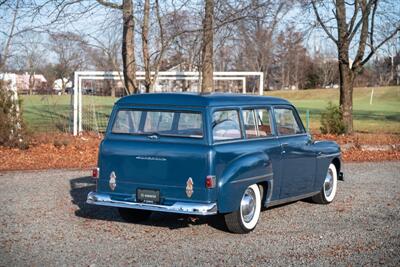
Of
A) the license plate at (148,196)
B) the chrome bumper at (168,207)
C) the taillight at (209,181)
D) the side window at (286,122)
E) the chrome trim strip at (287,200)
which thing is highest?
the side window at (286,122)

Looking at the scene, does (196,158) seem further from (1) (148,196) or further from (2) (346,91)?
(2) (346,91)

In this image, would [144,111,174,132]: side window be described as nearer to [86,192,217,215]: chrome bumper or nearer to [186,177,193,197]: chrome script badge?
[186,177,193,197]: chrome script badge

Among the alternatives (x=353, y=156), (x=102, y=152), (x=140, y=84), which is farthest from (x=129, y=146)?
(x=140, y=84)

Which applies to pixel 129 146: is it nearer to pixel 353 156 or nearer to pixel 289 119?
pixel 289 119

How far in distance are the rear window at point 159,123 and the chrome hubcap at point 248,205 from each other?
982mm

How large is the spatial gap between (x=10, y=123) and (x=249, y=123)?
9.61 meters

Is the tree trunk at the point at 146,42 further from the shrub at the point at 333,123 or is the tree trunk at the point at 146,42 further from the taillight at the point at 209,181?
the taillight at the point at 209,181

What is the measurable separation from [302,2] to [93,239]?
53.0 ft

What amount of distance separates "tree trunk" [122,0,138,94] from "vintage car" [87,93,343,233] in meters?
10.6

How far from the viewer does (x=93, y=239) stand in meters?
7.95

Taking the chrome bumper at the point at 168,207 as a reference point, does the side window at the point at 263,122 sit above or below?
above

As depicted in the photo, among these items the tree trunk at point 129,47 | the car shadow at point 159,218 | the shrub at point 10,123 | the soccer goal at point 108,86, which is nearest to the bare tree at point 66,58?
the soccer goal at point 108,86

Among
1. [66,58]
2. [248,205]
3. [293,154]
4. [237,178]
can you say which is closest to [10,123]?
[293,154]

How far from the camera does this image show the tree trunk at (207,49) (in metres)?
18.1
